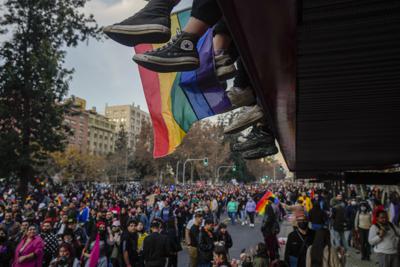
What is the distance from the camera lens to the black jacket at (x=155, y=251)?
23.2ft

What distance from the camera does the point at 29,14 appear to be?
22.3 metres

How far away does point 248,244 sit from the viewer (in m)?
14.0

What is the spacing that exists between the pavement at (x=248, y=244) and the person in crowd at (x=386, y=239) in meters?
2.52

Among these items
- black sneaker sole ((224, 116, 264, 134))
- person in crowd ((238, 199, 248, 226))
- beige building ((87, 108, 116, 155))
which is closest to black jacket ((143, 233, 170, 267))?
black sneaker sole ((224, 116, 264, 134))

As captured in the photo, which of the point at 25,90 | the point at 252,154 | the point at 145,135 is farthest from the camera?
the point at 145,135

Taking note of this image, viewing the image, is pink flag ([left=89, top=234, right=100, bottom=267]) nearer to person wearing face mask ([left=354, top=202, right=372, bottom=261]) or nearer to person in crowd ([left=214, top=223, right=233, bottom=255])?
person in crowd ([left=214, top=223, right=233, bottom=255])

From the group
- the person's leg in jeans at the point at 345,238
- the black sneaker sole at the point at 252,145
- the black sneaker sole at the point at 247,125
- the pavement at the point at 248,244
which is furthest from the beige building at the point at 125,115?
the black sneaker sole at the point at 247,125

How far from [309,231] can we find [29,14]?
21.8 metres

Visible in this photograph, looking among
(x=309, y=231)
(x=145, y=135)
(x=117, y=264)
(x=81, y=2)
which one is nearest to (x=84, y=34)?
(x=81, y=2)

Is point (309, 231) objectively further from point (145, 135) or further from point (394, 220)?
point (145, 135)

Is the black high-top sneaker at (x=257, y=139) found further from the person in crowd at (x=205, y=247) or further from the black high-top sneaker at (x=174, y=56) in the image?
the person in crowd at (x=205, y=247)

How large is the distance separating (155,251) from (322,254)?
3.42 m

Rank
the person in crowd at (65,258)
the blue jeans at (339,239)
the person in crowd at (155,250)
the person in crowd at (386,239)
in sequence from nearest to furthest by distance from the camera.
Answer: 1. the person in crowd at (65,258)
2. the person in crowd at (155,250)
3. the person in crowd at (386,239)
4. the blue jeans at (339,239)

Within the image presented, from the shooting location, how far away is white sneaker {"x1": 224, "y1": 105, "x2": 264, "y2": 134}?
3168mm
